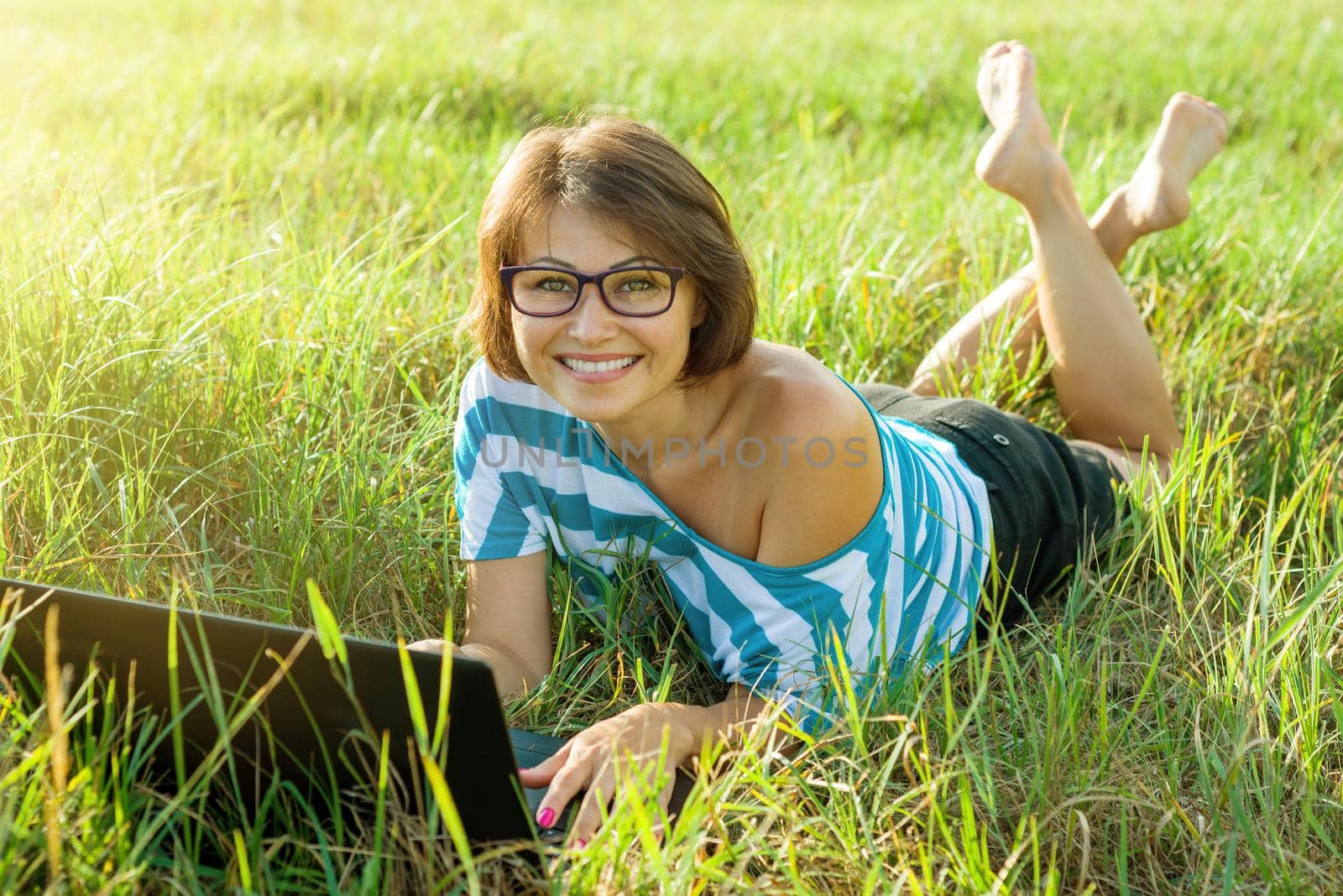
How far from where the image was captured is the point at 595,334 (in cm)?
171

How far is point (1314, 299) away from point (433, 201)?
2.53 metres

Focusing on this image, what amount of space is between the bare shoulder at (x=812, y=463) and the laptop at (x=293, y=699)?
68 centimetres

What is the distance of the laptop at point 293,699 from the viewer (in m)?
1.24

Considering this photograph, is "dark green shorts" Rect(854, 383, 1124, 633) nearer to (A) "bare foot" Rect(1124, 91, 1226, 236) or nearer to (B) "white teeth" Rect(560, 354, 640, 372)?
(A) "bare foot" Rect(1124, 91, 1226, 236)

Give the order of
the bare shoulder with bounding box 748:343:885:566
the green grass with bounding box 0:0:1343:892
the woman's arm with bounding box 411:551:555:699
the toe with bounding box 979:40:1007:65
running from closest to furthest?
1. the green grass with bounding box 0:0:1343:892
2. the bare shoulder with bounding box 748:343:885:566
3. the woman's arm with bounding box 411:551:555:699
4. the toe with bounding box 979:40:1007:65

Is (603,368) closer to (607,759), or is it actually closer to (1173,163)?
(607,759)

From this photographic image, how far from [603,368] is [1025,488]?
3.37 feet

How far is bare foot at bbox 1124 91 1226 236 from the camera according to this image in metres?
2.87

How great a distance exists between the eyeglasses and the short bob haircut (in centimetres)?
3

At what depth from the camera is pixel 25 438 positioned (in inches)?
82.9

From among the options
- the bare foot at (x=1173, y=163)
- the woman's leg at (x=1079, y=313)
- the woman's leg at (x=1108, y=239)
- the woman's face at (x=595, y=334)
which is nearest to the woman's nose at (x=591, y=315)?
the woman's face at (x=595, y=334)

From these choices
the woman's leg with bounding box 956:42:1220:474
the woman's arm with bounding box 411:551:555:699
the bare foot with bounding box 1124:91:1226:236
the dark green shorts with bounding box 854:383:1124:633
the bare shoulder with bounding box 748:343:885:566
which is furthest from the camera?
the bare foot with bounding box 1124:91:1226:236

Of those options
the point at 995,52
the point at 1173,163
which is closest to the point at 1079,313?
the point at 1173,163

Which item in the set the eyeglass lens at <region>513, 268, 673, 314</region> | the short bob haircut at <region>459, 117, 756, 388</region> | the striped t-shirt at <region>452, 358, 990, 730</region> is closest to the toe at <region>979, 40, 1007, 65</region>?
the striped t-shirt at <region>452, 358, 990, 730</region>
